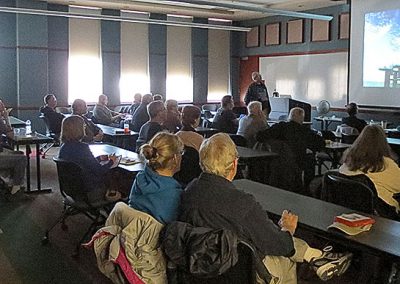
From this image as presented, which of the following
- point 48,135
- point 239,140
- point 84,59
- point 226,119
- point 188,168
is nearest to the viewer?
point 188,168

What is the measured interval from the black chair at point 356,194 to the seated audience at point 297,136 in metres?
2.27

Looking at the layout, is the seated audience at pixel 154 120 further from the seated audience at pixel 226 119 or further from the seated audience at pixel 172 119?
the seated audience at pixel 226 119

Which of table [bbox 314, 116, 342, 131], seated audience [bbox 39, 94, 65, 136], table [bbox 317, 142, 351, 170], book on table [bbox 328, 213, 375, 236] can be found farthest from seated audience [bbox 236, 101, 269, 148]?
table [bbox 314, 116, 342, 131]

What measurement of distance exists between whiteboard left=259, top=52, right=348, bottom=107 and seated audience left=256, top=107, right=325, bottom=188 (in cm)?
530

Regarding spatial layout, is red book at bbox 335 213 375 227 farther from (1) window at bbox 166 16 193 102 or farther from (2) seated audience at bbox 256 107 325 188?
(1) window at bbox 166 16 193 102

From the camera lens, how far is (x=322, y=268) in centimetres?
246

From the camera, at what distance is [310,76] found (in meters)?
11.7

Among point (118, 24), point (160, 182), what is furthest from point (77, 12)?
point (160, 182)

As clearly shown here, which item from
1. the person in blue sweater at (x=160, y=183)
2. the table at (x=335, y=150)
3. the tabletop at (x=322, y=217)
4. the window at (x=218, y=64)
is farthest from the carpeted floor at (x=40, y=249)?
the window at (x=218, y=64)

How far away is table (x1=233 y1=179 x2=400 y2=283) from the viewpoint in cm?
222

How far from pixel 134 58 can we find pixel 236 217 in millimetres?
10497

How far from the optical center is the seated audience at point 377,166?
3404mm

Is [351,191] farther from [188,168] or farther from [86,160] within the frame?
[86,160]

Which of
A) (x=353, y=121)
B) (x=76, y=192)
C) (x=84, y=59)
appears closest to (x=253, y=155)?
(x=76, y=192)
